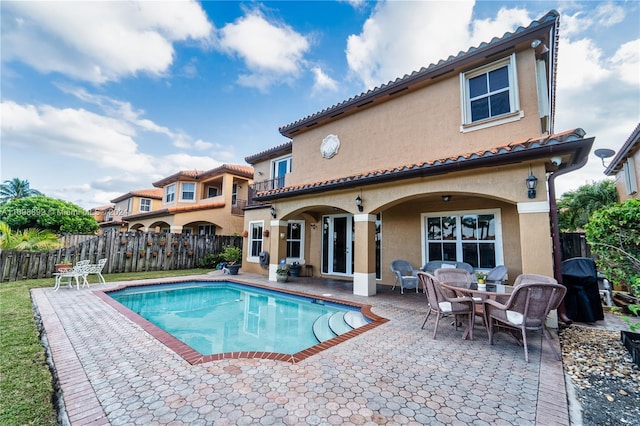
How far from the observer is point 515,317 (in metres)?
4.46

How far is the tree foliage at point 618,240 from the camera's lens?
423cm

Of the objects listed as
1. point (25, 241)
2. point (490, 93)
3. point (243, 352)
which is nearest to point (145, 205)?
point (25, 241)

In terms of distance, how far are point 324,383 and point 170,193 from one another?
26.0m

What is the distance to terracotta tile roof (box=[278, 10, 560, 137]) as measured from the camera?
6.96 metres

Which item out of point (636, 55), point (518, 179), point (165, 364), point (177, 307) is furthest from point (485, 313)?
point (636, 55)

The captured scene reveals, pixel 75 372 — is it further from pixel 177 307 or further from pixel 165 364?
pixel 177 307

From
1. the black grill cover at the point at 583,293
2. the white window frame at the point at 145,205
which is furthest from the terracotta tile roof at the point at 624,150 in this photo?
the white window frame at the point at 145,205

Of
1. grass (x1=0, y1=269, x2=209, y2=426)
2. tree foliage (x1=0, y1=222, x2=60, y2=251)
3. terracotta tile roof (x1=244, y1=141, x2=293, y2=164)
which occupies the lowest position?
grass (x1=0, y1=269, x2=209, y2=426)

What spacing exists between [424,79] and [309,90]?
8.06m

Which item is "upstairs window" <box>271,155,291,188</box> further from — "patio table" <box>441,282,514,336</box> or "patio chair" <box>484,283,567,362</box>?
"patio chair" <box>484,283,567,362</box>

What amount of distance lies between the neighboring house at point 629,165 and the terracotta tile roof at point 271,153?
14345 millimetres

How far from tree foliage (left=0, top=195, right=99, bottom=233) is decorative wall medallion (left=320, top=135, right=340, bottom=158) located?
29177mm

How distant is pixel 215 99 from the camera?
16.1m

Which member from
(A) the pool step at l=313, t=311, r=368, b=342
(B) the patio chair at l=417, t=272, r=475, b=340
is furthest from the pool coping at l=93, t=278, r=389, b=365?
(B) the patio chair at l=417, t=272, r=475, b=340
